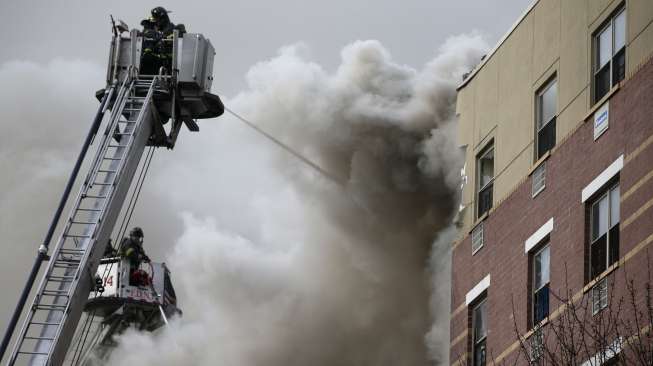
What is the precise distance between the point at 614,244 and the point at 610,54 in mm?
3147

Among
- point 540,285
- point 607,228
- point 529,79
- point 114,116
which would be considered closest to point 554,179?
point 540,285

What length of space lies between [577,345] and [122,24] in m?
10.6

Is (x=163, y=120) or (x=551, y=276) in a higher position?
(x=163, y=120)

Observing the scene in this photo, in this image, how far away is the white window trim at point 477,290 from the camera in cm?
2780

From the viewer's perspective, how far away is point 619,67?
82.0 ft

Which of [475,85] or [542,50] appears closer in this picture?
[542,50]

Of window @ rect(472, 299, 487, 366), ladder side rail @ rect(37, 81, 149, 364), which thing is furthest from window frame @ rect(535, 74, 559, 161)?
ladder side rail @ rect(37, 81, 149, 364)

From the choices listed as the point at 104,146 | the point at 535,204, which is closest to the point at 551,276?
the point at 535,204

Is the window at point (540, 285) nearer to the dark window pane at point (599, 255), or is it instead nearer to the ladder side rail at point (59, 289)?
the dark window pane at point (599, 255)

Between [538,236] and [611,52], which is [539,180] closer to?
[538,236]

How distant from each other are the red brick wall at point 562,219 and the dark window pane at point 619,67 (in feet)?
1.22

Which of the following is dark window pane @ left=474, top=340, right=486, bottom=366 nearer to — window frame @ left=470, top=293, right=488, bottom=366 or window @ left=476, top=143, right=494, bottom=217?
window frame @ left=470, top=293, right=488, bottom=366

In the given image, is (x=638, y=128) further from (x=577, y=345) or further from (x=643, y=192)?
(x=577, y=345)

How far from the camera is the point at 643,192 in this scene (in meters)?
23.1
